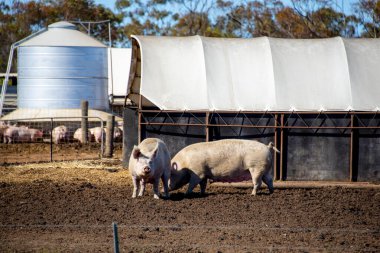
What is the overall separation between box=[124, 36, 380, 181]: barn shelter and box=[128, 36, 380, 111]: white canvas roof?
0.07 feet

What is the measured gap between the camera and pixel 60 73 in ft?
89.0

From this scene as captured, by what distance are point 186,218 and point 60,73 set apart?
58.0ft

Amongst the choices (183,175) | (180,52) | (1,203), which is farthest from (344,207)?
(180,52)

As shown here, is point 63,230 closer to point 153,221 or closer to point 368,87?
point 153,221

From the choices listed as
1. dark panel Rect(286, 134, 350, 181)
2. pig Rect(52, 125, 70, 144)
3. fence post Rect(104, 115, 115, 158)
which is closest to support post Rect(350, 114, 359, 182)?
dark panel Rect(286, 134, 350, 181)

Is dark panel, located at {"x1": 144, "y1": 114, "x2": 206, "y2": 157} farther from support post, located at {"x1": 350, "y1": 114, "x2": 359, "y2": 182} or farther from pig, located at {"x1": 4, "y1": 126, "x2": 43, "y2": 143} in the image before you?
pig, located at {"x1": 4, "y1": 126, "x2": 43, "y2": 143}

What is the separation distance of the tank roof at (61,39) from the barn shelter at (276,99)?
35.9ft

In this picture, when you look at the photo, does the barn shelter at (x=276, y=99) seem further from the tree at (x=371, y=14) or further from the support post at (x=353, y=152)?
the tree at (x=371, y=14)

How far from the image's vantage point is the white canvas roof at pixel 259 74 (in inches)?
637

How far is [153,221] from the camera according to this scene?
10172 mm

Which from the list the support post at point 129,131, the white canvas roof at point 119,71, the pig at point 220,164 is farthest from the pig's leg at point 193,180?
the white canvas roof at point 119,71

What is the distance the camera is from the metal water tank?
1059 inches

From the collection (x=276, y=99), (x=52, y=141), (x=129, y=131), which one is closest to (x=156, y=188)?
(x=129, y=131)

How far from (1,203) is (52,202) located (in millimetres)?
806
